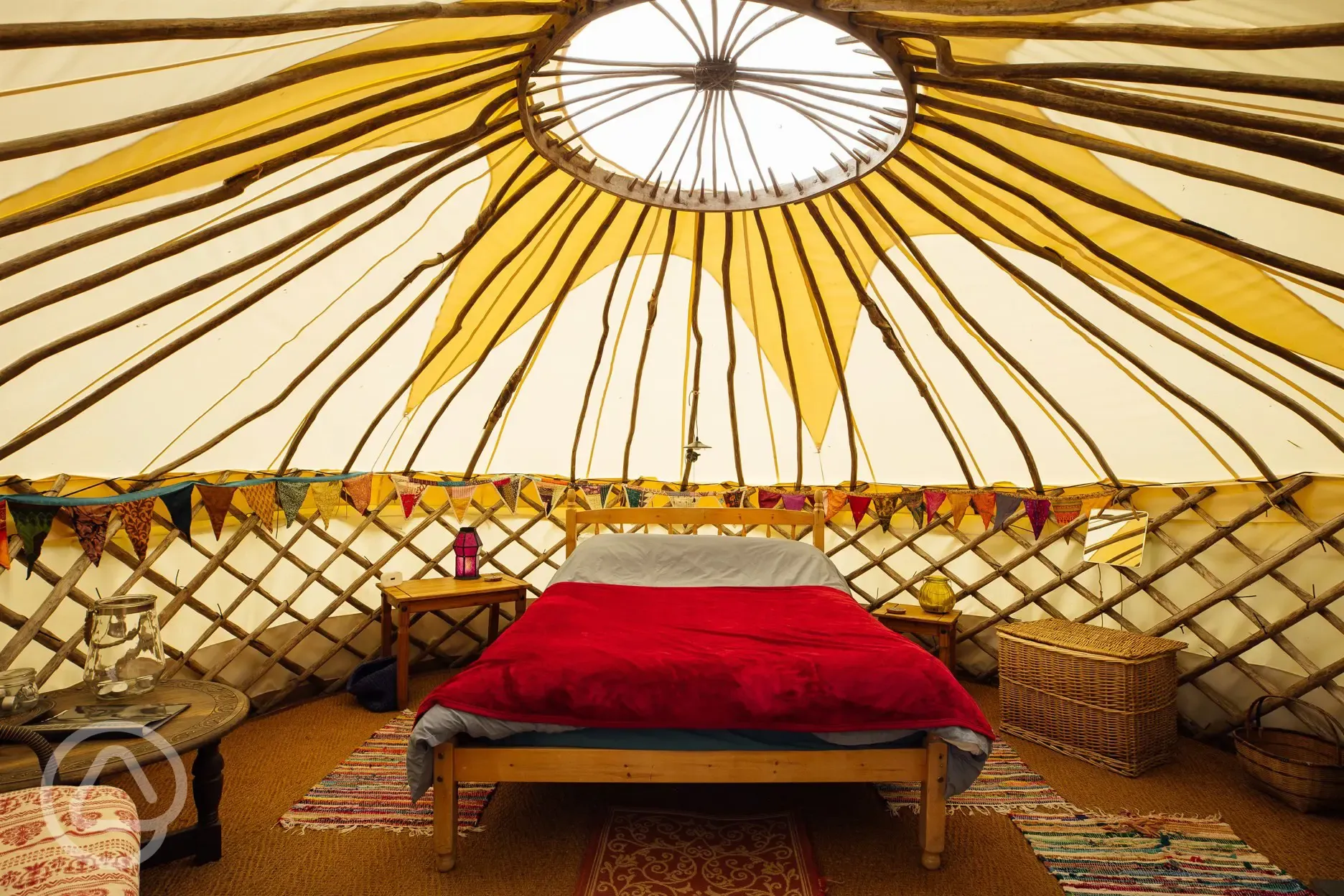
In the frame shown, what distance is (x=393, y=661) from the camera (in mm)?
3270

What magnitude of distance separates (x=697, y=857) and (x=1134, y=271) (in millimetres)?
2043

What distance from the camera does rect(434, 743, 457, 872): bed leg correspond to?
72.5 inches

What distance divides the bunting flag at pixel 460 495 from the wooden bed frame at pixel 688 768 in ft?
5.80

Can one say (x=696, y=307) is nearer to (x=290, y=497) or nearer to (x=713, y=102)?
(x=713, y=102)

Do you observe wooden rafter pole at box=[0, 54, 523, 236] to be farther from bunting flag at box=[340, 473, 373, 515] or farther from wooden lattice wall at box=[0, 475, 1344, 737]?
bunting flag at box=[340, 473, 373, 515]

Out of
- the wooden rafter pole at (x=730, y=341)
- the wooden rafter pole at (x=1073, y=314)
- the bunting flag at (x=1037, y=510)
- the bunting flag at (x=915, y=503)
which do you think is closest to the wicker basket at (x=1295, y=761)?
the wooden rafter pole at (x=1073, y=314)

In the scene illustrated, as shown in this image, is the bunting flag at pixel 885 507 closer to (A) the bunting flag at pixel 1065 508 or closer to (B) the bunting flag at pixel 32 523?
(A) the bunting flag at pixel 1065 508

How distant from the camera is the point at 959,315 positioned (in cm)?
267

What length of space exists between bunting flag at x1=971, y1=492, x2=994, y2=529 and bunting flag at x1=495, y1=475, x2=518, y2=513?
2.18 meters

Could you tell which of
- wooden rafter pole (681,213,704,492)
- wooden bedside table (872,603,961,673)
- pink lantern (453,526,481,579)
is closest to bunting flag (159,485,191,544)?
pink lantern (453,526,481,579)

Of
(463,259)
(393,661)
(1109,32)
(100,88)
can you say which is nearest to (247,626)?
(393,661)

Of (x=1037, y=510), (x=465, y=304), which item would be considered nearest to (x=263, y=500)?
(x=465, y=304)

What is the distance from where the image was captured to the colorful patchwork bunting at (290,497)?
2.88 metres

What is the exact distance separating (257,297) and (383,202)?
468 millimetres
